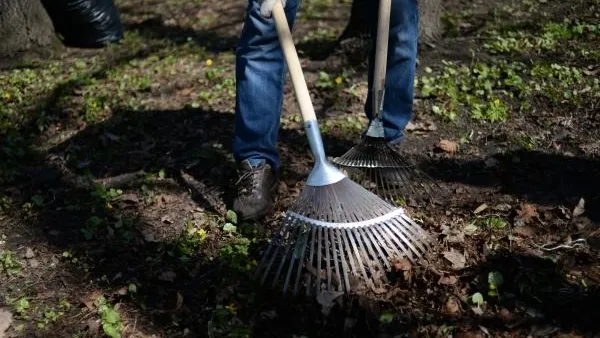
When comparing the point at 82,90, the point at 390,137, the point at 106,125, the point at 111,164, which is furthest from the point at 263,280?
the point at 82,90

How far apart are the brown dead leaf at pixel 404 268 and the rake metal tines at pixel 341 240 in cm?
2

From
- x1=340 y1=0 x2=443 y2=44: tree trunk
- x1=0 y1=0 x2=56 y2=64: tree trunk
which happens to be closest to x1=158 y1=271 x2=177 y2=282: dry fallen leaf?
x1=340 y1=0 x2=443 y2=44: tree trunk

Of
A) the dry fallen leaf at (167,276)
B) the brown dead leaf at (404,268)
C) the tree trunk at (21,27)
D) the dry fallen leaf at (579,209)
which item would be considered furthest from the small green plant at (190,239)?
the tree trunk at (21,27)

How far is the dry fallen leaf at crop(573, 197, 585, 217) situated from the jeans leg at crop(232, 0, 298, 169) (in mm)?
1444

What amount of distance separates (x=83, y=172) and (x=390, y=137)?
71.3 inches

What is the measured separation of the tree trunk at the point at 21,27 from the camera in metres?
4.90

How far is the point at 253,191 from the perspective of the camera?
9.45ft

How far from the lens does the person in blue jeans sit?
108 inches

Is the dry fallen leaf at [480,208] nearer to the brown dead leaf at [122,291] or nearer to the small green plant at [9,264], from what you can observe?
the brown dead leaf at [122,291]

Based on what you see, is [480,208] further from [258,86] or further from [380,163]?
[258,86]

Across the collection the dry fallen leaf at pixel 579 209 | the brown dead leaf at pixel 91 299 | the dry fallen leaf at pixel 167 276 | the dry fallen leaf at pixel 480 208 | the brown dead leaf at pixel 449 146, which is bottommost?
the brown dead leaf at pixel 91 299

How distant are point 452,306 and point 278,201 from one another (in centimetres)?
112

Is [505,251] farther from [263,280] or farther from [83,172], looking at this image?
[83,172]

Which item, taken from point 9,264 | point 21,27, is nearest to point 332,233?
point 9,264
